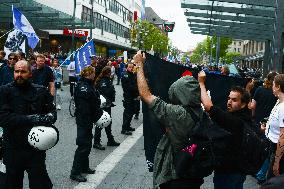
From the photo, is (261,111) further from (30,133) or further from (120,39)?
(120,39)

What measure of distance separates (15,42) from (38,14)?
1227 cm

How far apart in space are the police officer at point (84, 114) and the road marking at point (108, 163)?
0.23m

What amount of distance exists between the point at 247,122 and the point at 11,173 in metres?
2.37

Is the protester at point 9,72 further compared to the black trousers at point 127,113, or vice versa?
the black trousers at point 127,113

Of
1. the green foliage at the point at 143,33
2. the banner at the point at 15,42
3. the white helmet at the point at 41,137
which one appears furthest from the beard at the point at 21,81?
the green foliage at the point at 143,33

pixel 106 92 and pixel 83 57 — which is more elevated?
pixel 83 57

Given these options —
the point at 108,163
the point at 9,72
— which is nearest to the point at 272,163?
the point at 108,163

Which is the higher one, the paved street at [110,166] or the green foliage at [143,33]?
the green foliage at [143,33]

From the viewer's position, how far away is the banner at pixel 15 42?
11812 millimetres

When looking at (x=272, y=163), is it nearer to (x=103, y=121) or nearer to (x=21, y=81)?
(x=103, y=121)

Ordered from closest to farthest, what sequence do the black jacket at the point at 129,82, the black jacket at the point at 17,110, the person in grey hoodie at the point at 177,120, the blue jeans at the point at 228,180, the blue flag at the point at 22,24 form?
the person in grey hoodie at the point at 177,120 → the blue jeans at the point at 228,180 → the black jacket at the point at 17,110 → the black jacket at the point at 129,82 → the blue flag at the point at 22,24

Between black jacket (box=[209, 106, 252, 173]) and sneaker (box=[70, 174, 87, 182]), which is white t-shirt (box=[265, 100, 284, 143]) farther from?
sneaker (box=[70, 174, 87, 182])

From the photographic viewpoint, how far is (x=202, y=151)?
3330 mm

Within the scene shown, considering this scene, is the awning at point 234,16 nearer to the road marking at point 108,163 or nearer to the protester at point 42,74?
the road marking at point 108,163
